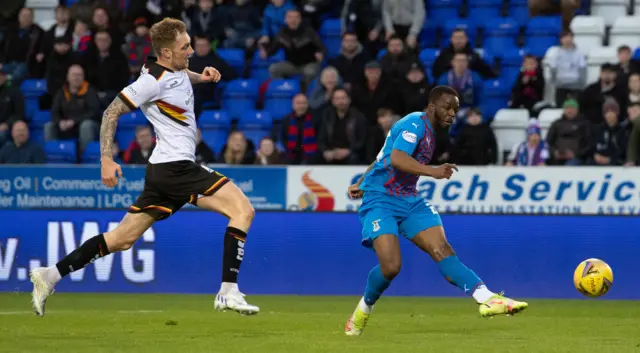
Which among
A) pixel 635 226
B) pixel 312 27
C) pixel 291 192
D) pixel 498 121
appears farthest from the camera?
pixel 312 27

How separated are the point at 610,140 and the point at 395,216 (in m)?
8.91

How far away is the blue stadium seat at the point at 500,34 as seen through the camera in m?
21.2

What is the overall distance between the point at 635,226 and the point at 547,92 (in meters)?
5.34

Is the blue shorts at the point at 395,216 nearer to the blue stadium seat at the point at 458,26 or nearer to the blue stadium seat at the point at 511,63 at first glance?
the blue stadium seat at the point at 511,63

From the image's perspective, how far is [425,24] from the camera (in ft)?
72.1

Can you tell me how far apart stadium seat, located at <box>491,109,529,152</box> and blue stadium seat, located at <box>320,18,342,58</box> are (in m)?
3.64

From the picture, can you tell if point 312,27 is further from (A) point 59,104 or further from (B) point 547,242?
(B) point 547,242

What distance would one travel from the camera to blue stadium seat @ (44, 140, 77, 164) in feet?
65.7

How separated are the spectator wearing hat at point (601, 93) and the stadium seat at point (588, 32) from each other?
176cm

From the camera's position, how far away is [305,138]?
1894cm

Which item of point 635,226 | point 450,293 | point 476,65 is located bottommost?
point 450,293

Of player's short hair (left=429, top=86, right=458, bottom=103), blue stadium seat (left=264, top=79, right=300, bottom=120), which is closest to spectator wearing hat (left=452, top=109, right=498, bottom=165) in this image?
blue stadium seat (left=264, top=79, right=300, bottom=120)

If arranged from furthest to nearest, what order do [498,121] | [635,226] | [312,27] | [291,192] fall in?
[312,27]
[498,121]
[291,192]
[635,226]

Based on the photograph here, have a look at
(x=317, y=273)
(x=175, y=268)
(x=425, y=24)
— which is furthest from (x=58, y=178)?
(x=425, y=24)
